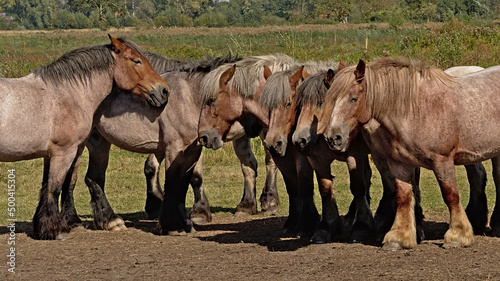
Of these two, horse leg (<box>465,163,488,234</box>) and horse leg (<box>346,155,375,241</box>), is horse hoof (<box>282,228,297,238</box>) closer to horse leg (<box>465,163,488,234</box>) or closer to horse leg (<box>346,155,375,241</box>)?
horse leg (<box>346,155,375,241</box>)

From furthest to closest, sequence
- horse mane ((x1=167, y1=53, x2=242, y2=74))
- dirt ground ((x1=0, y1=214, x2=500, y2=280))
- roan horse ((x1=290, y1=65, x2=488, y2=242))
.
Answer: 1. horse mane ((x1=167, y1=53, x2=242, y2=74))
2. roan horse ((x1=290, y1=65, x2=488, y2=242))
3. dirt ground ((x1=0, y1=214, x2=500, y2=280))

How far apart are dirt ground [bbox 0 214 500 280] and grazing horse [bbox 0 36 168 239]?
614 mm

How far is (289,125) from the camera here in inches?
305

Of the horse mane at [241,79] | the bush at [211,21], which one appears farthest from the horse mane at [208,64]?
the bush at [211,21]

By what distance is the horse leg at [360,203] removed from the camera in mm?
7816

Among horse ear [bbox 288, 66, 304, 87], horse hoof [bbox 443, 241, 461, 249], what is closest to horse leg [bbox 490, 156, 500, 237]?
horse hoof [bbox 443, 241, 461, 249]

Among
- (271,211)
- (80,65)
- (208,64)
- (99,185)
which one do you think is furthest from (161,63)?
(271,211)

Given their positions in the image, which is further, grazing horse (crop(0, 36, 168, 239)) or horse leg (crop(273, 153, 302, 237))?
horse leg (crop(273, 153, 302, 237))

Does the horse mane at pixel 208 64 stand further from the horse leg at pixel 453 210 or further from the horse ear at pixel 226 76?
the horse leg at pixel 453 210

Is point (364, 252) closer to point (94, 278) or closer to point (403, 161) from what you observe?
point (403, 161)

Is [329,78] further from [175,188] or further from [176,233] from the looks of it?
[176,233]

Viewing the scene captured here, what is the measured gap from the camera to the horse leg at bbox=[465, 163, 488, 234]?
8.20 m

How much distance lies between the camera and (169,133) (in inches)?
348

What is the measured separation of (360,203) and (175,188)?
2249mm
